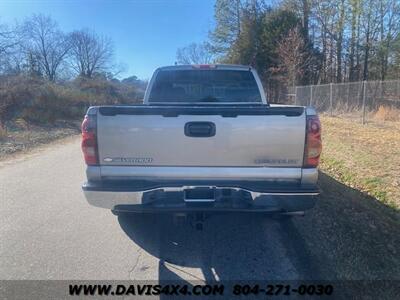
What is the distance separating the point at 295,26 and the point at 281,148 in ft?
102

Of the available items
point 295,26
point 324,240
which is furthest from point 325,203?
point 295,26

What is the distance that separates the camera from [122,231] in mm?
4297

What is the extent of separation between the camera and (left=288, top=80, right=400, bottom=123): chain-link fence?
1741cm

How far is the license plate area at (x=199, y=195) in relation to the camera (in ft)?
10.6

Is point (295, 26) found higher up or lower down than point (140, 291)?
higher up

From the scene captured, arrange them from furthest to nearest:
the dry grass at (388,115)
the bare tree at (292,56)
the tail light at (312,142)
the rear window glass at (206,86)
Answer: the bare tree at (292,56), the dry grass at (388,115), the rear window glass at (206,86), the tail light at (312,142)

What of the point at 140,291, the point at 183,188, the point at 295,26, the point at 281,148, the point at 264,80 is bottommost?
the point at 140,291

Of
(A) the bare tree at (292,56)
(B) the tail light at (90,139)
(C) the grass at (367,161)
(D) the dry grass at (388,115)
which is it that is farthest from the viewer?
(A) the bare tree at (292,56)

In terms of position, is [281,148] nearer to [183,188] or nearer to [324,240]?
[183,188]

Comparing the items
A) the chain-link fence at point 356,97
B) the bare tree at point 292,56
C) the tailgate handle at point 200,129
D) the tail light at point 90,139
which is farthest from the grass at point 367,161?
the bare tree at point 292,56

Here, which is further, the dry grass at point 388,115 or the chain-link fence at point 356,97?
the chain-link fence at point 356,97

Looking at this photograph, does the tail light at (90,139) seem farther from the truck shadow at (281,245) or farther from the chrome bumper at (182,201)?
the truck shadow at (281,245)

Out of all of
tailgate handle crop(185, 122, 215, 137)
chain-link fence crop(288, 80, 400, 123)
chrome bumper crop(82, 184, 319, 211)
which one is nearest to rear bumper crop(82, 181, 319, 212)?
chrome bumper crop(82, 184, 319, 211)

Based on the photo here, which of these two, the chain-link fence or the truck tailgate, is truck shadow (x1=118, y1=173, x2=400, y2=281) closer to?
the truck tailgate
